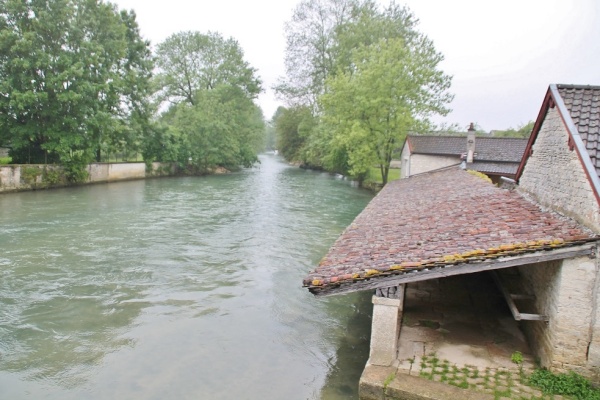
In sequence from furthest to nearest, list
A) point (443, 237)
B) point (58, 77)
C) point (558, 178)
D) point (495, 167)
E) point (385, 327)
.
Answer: point (58, 77), point (495, 167), point (558, 178), point (443, 237), point (385, 327)

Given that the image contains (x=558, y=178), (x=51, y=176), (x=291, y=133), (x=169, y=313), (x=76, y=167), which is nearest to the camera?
(x=558, y=178)

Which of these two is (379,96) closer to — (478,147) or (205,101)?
(478,147)

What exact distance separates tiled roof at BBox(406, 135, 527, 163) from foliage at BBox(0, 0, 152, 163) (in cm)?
2047

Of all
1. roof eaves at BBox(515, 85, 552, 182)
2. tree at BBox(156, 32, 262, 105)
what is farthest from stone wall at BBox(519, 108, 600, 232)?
tree at BBox(156, 32, 262, 105)

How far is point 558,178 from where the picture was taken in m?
6.81

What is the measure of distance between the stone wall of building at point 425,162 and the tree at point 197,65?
28104 millimetres

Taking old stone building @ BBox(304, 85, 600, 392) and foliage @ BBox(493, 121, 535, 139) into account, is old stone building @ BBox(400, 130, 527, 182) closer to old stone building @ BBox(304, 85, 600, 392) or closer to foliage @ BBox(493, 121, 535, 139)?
old stone building @ BBox(304, 85, 600, 392)

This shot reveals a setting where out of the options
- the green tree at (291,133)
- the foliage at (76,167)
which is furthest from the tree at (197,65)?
the foliage at (76,167)

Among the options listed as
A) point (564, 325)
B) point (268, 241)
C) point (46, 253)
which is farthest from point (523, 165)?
point (46, 253)

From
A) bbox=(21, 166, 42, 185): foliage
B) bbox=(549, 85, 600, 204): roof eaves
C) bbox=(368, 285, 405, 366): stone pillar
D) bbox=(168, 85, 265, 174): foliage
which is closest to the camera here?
bbox=(549, 85, 600, 204): roof eaves

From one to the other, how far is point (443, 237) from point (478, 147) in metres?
18.0

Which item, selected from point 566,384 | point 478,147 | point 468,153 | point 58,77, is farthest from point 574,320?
point 58,77

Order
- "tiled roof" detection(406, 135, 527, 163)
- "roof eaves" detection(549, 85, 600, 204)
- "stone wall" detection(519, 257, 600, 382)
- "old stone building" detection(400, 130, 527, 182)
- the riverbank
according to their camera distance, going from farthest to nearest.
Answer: the riverbank, "tiled roof" detection(406, 135, 527, 163), "old stone building" detection(400, 130, 527, 182), "roof eaves" detection(549, 85, 600, 204), "stone wall" detection(519, 257, 600, 382)

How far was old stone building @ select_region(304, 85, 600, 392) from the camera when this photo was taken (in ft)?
16.8
